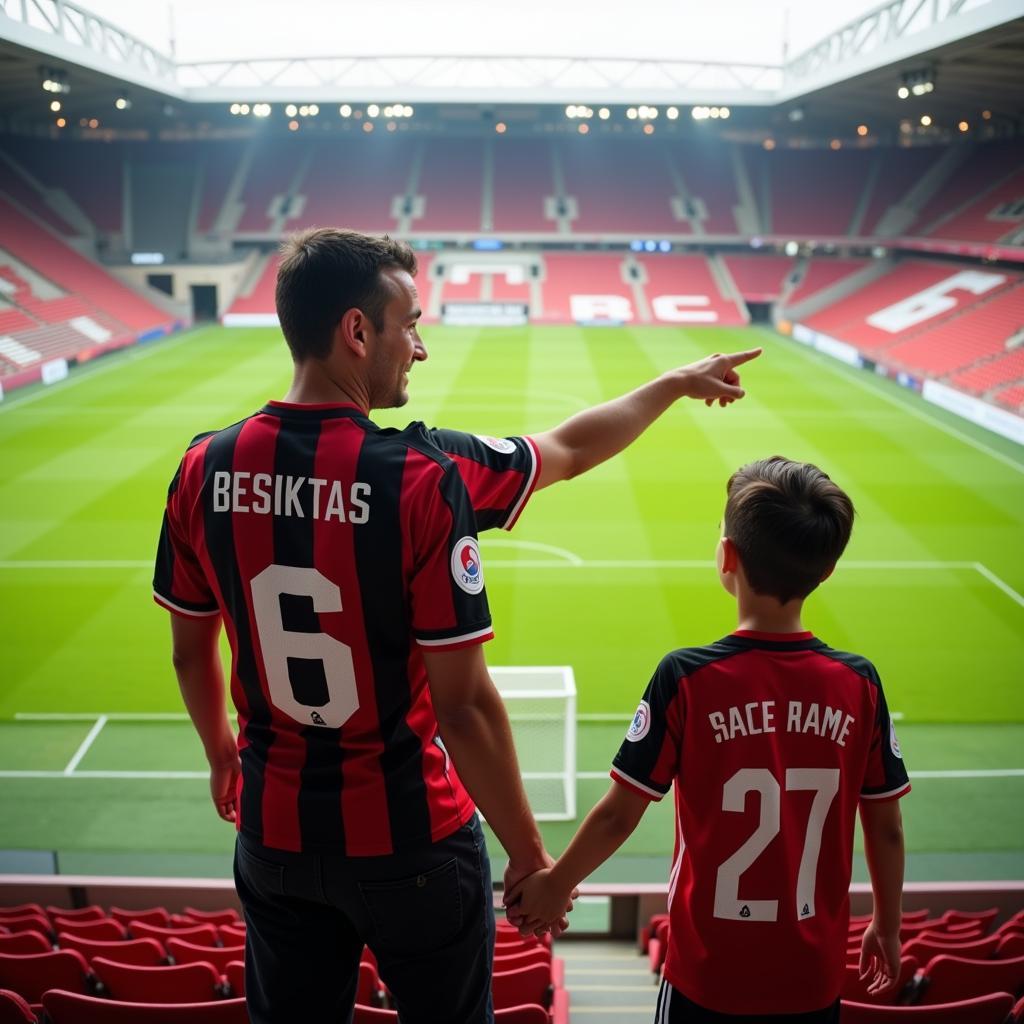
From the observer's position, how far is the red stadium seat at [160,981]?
4.22m

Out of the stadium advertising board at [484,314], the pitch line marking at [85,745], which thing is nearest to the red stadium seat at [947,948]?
the pitch line marking at [85,745]

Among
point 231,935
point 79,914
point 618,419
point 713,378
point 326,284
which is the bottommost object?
point 79,914

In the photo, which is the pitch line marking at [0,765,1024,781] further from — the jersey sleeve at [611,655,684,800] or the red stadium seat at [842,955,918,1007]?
the jersey sleeve at [611,655,684,800]

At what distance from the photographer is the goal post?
849 centimetres

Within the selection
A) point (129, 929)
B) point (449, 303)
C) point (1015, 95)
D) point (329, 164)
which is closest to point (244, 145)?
point (329, 164)

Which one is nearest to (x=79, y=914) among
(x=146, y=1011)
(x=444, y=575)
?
(x=146, y=1011)

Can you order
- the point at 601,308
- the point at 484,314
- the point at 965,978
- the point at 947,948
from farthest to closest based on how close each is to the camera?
the point at 601,308
the point at 484,314
the point at 947,948
the point at 965,978

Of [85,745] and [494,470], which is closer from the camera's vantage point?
[494,470]

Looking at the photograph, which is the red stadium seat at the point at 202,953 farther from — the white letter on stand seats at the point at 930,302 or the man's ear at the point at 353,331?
the white letter on stand seats at the point at 930,302

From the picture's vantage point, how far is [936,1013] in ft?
11.2

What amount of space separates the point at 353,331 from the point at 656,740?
125 cm

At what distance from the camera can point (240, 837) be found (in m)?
2.43

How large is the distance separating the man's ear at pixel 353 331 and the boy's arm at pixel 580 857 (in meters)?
1.28

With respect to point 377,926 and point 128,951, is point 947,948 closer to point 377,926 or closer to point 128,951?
point 377,926
